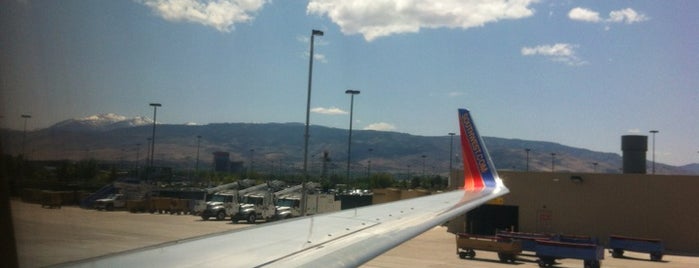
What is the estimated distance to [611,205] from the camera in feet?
123

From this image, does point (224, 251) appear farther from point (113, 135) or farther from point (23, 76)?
point (23, 76)

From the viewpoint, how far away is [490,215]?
43.1 m

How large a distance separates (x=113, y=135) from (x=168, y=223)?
810 mm

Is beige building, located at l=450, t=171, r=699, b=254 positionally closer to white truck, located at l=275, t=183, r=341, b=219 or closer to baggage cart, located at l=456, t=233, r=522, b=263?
baggage cart, located at l=456, t=233, r=522, b=263

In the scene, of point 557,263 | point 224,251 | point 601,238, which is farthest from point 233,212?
point 601,238

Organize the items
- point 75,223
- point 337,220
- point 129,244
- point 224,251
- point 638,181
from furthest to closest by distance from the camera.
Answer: point 638,181 → point 337,220 → point 224,251 → point 129,244 → point 75,223

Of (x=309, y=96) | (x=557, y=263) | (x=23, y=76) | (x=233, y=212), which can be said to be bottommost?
(x=557, y=263)

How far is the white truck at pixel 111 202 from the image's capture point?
3504 mm

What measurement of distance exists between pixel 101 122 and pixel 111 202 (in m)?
0.60

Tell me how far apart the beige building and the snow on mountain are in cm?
3745

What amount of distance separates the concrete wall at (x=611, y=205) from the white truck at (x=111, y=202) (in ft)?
128

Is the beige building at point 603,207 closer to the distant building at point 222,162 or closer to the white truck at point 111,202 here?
the distant building at point 222,162

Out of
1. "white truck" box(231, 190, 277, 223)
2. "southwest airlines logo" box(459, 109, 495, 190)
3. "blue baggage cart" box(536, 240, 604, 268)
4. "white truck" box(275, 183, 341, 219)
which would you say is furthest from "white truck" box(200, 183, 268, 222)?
"blue baggage cart" box(536, 240, 604, 268)


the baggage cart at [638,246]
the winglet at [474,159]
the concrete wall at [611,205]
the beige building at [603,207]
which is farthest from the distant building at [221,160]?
the concrete wall at [611,205]
